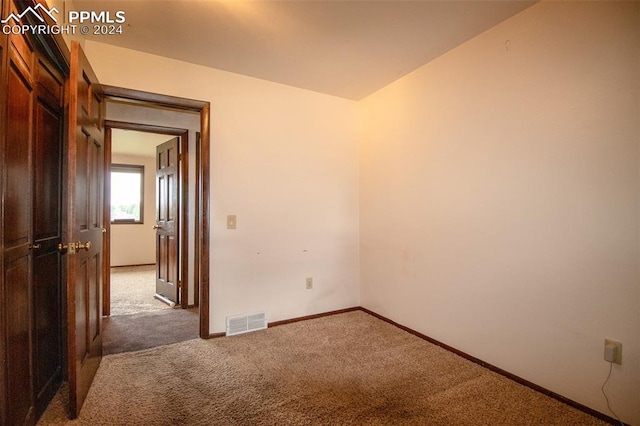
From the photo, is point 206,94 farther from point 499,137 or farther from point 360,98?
point 499,137

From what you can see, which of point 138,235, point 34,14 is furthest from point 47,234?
point 138,235

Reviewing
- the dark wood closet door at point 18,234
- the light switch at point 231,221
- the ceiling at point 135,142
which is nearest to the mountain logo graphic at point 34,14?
the dark wood closet door at point 18,234

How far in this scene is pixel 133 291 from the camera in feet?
14.6

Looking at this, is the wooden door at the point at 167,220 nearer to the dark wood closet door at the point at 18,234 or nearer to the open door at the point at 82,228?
the open door at the point at 82,228

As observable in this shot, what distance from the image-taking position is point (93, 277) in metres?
2.13

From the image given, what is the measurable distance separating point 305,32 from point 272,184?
1350 mm

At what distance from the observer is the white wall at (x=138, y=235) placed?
623cm

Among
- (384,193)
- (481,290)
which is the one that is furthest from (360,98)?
(481,290)

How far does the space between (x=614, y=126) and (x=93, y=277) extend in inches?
129

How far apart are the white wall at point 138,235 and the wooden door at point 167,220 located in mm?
2680

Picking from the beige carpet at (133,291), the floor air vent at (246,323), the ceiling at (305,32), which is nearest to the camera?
the ceiling at (305,32)

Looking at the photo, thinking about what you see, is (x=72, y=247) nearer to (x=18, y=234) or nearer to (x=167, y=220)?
(x=18, y=234)

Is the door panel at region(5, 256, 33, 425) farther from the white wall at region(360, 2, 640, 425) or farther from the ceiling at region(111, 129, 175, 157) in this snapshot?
the ceiling at region(111, 129, 175, 157)

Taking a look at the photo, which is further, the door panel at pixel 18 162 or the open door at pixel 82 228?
the open door at pixel 82 228
